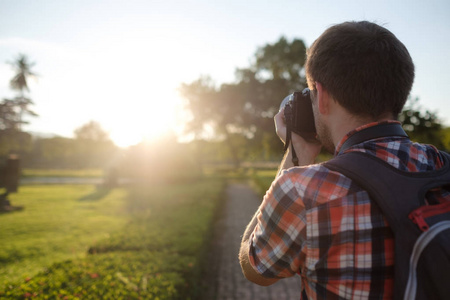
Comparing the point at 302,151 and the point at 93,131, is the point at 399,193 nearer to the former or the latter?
the point at 302,151

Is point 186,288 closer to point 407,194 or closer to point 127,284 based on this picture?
point 127,284

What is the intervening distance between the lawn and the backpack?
3.17 metres

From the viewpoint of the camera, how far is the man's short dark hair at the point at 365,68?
1.10 meters

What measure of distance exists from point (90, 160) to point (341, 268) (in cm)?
6417

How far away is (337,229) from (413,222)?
244mm

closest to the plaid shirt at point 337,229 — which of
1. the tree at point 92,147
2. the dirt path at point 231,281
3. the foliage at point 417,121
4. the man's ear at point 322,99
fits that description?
the man's ear at point 322,99

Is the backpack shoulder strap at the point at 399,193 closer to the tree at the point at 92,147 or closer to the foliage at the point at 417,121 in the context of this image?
the foliage at the point at 417,121

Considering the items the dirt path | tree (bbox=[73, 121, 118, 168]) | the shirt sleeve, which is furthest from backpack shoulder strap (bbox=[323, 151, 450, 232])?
tree (bbox=[73, 121, 118, 168])

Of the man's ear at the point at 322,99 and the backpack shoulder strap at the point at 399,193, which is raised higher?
the man's ear at the point at 322,99

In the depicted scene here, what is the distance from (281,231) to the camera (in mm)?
1100

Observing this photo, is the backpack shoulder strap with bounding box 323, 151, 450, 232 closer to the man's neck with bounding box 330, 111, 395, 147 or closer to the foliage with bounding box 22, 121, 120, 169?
the man's neck with bounding box 330, 111, 395, 147

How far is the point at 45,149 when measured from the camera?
146ft

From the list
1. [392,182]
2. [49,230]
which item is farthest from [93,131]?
[392,182]

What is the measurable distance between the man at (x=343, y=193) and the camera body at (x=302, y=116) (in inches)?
Answer: 4.5
